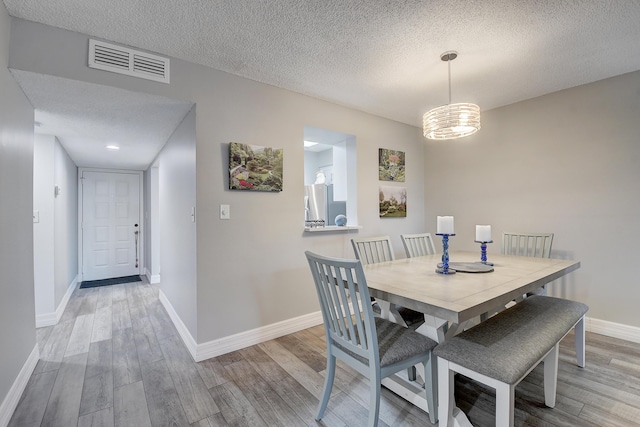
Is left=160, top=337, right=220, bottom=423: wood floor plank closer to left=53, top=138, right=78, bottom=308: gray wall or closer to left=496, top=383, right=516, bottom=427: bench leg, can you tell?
left=496, top=383, right=516, bottom=427: bench leg

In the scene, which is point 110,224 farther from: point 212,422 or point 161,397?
point 212,422

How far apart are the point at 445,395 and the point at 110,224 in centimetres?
569

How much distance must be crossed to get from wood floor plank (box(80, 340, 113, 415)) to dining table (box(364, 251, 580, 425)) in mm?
1724

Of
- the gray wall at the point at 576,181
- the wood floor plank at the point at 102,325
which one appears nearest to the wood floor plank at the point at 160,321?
the wood floor plank at the point at 102,325

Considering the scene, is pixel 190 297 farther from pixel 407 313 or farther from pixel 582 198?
pixel 582 198

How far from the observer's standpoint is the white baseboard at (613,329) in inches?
95.9

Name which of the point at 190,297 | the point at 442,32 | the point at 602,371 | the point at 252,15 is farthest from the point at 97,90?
the point at 602,371

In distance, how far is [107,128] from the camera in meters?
2.75

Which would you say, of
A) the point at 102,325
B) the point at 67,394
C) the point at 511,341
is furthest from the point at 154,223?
the point at 511,341

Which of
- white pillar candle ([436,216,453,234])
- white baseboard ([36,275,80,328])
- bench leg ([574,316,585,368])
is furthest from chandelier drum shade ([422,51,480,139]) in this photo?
white baseboard ([36,275,80,328])

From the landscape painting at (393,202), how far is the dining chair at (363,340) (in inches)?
80.4

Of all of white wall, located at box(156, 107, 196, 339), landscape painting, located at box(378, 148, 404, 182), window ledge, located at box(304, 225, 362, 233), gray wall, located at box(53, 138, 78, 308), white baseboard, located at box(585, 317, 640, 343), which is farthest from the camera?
landscape painting, located at box(378, 148, 404, 182)

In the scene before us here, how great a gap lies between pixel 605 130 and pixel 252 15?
10.3 feet

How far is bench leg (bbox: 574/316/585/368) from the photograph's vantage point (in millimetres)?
1943
